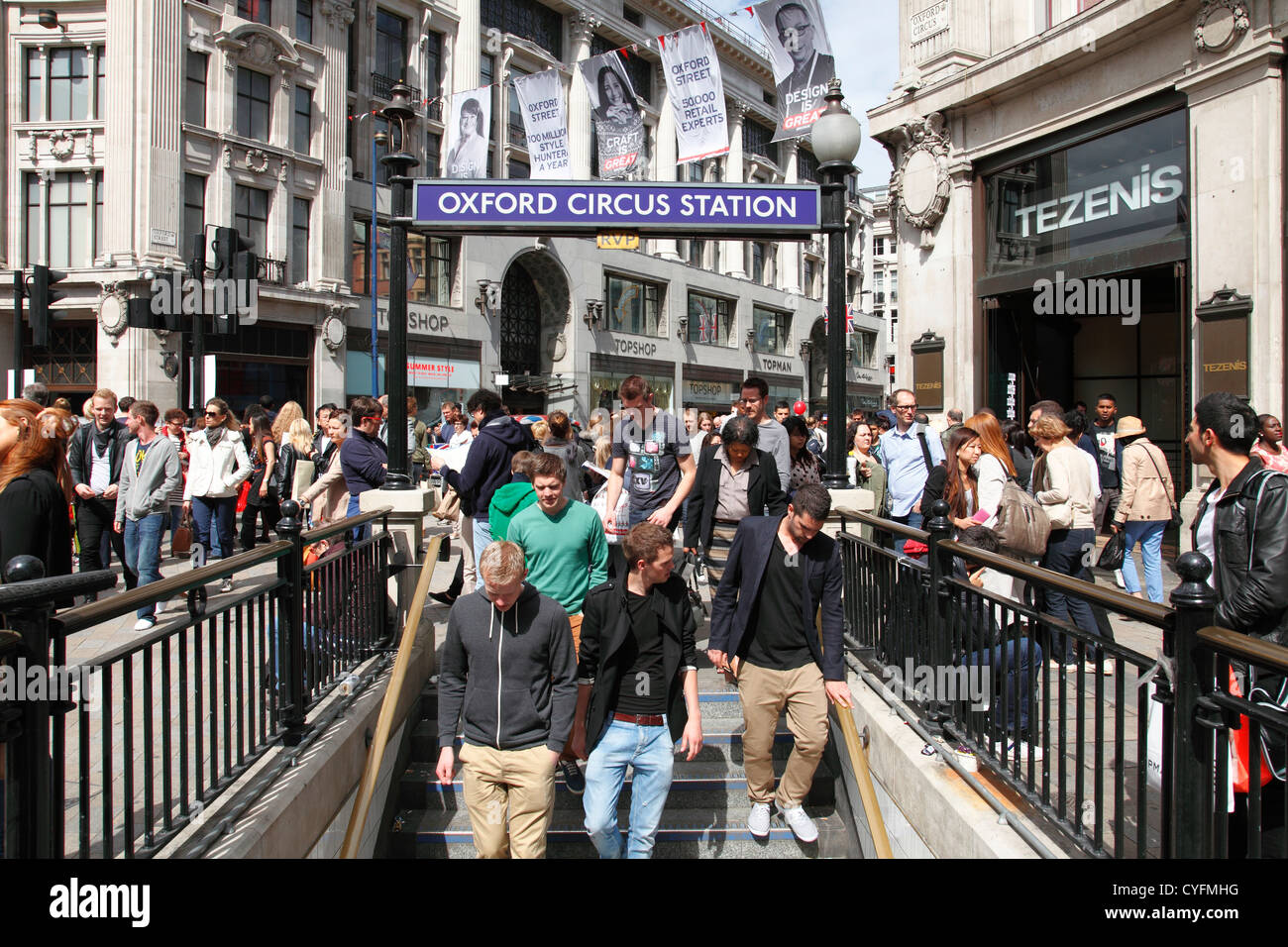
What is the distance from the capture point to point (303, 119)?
86.0ft

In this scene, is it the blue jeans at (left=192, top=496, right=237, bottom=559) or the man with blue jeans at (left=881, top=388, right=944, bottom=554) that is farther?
the blue jeans at (left=192, top=496, right=237, bottom=559)

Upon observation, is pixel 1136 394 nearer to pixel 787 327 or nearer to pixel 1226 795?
pixel 1226 795

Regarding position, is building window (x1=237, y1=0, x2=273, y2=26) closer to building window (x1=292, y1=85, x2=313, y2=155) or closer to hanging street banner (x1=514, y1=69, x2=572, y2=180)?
building window (x1=292, y1=85, x2=313, y2=155)

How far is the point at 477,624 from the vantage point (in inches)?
163

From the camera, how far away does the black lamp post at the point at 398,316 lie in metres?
6.32

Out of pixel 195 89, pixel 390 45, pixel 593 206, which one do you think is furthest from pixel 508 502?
pixel 390 45

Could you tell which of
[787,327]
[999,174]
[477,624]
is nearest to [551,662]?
[477,624]

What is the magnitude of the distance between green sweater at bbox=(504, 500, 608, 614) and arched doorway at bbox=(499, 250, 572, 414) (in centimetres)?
2822

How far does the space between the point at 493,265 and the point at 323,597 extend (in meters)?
28.0

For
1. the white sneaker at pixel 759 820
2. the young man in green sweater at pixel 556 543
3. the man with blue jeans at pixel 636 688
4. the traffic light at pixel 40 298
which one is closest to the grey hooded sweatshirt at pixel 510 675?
the man with blue jeans at pixel 636 688

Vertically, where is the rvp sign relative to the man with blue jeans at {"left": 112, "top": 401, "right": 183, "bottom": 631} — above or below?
above

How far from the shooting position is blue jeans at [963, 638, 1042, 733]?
12.5 feet

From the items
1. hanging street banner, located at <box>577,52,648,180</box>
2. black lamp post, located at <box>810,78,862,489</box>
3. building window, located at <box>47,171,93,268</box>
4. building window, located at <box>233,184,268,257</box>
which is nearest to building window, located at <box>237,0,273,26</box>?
building window, located at <box>233,184,268,257</box>

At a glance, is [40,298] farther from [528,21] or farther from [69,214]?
[528,21]
